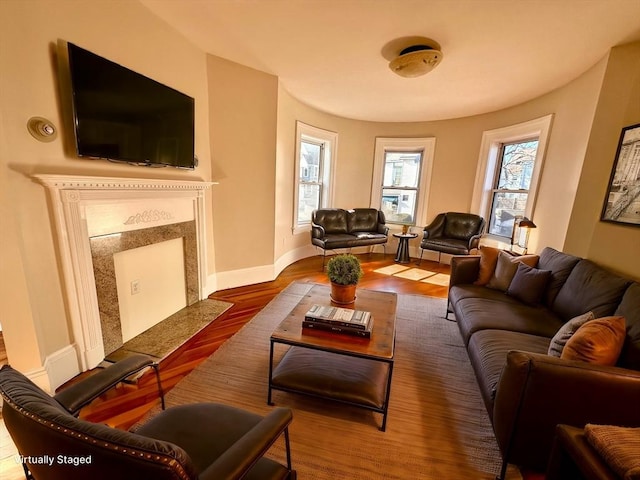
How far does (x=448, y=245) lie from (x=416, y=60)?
288cm

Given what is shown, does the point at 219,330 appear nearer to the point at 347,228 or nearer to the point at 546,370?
the point at 546,370

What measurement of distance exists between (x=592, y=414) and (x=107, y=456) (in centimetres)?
170

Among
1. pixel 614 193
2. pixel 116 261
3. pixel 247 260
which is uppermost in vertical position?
pixel 614 193

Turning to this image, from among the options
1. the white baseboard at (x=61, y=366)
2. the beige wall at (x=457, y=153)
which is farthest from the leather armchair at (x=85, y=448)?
the beige wall at (x=457, y=153)

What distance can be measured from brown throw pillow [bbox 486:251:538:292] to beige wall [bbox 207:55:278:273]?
8.33ft

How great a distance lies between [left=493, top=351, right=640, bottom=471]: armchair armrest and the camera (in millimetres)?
1148

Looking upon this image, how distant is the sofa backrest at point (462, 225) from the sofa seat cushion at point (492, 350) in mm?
3171

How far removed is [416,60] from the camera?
2.47 metres

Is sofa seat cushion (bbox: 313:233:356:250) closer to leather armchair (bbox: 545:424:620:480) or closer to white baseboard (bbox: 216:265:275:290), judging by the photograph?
white baseboard (bbox: 216:265:275:290)

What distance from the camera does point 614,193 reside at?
223cm

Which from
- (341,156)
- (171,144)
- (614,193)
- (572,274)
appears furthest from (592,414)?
(341,156)

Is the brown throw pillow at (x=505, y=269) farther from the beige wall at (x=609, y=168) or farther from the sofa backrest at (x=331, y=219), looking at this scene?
the sofa backrest at (x=331, y=219)

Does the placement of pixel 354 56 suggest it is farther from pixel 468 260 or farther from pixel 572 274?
pixel 572 274

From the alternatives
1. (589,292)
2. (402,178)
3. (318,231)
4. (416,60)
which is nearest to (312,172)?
(318,231)
